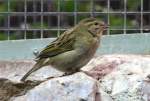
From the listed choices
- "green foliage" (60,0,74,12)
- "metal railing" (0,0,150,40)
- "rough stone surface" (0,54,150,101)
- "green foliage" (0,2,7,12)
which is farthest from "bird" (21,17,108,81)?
"green foliage" (0,2,7,12)

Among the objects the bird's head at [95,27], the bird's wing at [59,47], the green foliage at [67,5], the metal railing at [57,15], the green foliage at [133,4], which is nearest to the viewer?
the bird's wing at [59,47]

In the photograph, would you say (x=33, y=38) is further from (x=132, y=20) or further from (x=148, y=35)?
(x=132, y=20)

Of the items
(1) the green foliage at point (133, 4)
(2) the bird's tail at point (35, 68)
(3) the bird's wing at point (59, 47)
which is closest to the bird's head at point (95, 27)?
(3) the bird's wing at point (59, 47)

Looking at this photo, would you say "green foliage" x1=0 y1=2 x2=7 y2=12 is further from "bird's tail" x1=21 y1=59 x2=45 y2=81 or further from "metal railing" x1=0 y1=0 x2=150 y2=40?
"bird's tail" x1=21 y1=59 x2=45 y2=81

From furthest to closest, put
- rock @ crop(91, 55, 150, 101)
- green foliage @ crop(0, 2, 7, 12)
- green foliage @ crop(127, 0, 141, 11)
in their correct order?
green foliage @ crop(127, 0, 141, 11) → green foliage @ crop(0, 2, 7, 12) → rock @ crop(91, 55, 150, 101)

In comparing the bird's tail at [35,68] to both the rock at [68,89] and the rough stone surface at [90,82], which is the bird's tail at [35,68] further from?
the rock at [68,89]

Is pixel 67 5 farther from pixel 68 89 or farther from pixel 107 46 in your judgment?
pixel 68 89
